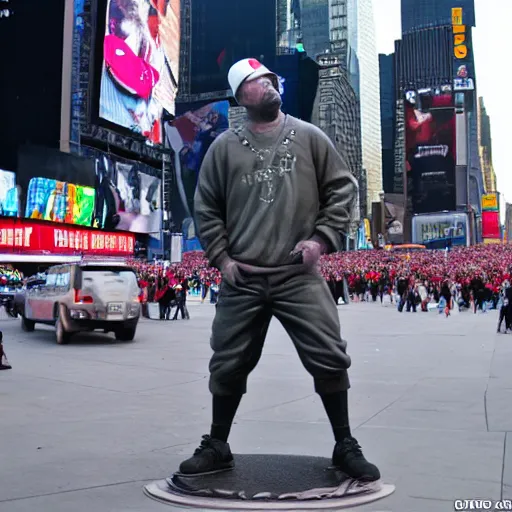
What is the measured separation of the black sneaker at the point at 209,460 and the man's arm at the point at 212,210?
90 centimetres

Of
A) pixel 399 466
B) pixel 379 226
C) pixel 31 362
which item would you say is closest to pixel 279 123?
pixel 399 466

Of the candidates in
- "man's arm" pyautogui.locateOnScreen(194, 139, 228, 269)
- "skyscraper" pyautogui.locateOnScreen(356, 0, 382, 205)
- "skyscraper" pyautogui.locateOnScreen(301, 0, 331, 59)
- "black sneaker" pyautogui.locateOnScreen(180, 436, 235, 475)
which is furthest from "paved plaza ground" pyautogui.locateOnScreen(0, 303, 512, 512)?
"skyscraper" pyautogui.locateOnScreen(356, 0, 382, 205)

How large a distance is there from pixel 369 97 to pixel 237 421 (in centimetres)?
17270

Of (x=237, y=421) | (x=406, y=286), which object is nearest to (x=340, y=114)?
(x=406, y=286)

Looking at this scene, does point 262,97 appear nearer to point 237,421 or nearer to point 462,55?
point 237,421

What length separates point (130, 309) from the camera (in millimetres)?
13016

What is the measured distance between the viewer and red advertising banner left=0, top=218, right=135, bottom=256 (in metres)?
44.0

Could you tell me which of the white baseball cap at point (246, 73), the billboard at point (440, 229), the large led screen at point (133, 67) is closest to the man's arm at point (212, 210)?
the white baseball cap at point (246, 73)

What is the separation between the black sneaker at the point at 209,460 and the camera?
3412 mm

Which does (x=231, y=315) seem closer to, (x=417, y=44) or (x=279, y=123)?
(x=279, y=123)

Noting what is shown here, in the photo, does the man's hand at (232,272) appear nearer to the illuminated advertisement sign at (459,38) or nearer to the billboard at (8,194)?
the billboard at (8,194)

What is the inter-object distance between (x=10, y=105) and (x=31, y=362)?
146 ft

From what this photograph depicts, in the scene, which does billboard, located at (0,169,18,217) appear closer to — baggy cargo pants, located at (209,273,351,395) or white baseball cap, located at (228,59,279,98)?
white baseball cap, located at (228,59,279,98)

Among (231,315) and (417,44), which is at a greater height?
(417,44)
